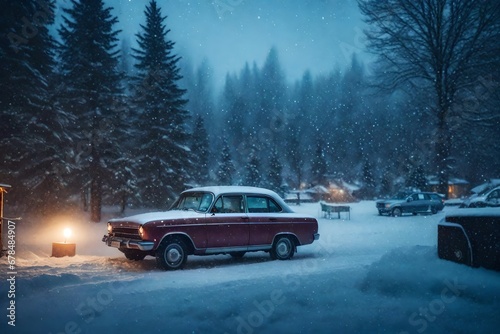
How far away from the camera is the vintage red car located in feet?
27.3

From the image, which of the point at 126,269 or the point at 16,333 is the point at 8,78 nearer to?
the point at 126,269

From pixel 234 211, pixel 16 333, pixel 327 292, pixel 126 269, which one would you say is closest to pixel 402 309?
pixel 327 292

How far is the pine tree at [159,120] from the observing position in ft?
75.9

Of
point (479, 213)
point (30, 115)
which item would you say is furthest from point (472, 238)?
point (30, 115)

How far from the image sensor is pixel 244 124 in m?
88.2

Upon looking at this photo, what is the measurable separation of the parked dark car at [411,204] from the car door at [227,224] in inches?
724

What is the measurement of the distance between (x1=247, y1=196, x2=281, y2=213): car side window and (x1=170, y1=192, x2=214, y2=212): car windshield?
1.11 metres

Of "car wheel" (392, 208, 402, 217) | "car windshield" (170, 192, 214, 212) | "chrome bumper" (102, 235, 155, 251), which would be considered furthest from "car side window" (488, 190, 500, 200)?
"chrome bumper" (102, 235, 155, 251)

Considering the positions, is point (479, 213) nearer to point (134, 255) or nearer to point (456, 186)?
point (134, 255)

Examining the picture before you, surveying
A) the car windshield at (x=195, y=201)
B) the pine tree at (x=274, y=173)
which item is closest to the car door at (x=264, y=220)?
the car windshield at (x=195, y=201)

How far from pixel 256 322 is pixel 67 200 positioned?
18287 mm

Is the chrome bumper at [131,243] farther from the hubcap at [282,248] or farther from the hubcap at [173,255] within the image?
the hubcap at [282,248]

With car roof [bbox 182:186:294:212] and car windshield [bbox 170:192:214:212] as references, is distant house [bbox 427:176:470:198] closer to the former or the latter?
car roof [bbox 182:186:294:212]

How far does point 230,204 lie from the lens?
9492 mm
